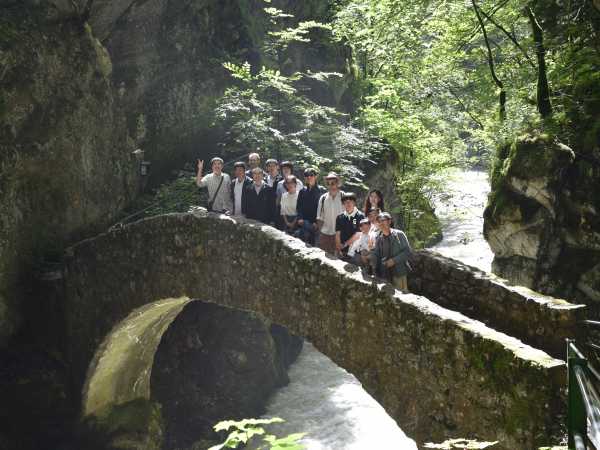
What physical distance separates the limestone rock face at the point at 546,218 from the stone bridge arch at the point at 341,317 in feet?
20.4

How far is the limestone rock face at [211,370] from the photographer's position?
15.2 meters

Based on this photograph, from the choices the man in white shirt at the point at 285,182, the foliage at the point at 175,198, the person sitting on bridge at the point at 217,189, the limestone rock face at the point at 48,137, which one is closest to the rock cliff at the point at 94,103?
the limestone rock face at the point at 48,137

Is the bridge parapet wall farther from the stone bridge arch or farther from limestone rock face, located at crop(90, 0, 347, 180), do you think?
limestone rock face, located at crop(90, 0, 347, 180)

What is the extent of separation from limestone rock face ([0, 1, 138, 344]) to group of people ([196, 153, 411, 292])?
12.3ft

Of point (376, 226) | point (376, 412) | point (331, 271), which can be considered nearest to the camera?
point (331, 271)

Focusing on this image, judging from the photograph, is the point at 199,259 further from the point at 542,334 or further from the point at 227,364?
the point at 227,364

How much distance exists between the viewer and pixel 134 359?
1440 centimetres

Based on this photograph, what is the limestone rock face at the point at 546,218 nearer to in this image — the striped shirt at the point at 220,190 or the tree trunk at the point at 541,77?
the tree trunk at the point at 541,77

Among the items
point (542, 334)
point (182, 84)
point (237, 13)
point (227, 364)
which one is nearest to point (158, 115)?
point (182, 84)

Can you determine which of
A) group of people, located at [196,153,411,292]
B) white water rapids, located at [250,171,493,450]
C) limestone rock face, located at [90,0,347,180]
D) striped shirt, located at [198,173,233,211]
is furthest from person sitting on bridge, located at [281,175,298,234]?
limestone rock face, located at [90,0,347,180]

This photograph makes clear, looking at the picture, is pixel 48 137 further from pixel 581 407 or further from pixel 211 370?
pixel 581 407

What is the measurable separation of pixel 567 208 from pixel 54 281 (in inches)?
402

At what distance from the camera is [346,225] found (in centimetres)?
870

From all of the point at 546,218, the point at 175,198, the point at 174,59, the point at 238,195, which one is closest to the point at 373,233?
the point at 238,195
